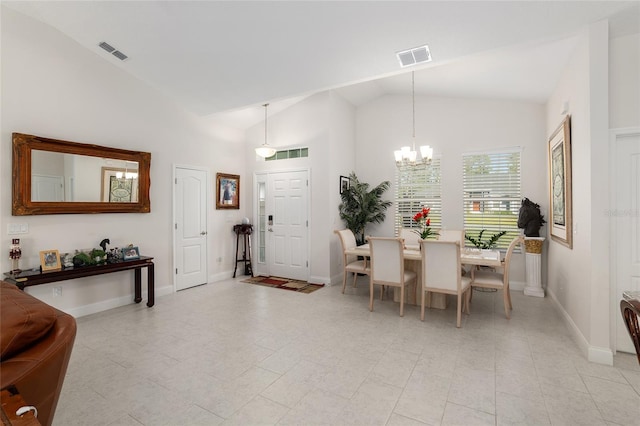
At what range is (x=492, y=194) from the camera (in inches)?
202

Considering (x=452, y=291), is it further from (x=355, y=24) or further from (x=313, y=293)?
(x=355, y=24)

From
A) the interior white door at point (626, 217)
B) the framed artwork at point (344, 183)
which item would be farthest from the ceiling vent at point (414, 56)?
the framed artwork at point (344, 183)

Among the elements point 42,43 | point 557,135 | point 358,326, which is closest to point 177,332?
point 358,326

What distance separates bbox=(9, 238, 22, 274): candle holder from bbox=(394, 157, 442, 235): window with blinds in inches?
207

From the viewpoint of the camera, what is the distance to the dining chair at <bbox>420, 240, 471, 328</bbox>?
3.44 m

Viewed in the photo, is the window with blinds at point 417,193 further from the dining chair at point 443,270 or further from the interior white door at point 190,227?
the interior white door at point 190,227

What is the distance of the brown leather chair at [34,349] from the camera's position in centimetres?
A: 106

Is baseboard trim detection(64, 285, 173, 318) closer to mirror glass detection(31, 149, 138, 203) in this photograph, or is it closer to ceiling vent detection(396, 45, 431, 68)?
mirror glass detection(31, 149, 138, 203)

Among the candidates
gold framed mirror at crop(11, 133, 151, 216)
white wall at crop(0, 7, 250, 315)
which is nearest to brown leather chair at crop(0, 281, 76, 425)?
gold framed mirror at crop(11, 133, 151, 216)

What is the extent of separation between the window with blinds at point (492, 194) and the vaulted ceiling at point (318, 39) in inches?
41.8

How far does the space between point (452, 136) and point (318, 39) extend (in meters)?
3.23

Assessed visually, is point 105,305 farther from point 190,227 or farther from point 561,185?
point 561,185

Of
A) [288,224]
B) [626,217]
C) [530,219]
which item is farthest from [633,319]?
[288,224]

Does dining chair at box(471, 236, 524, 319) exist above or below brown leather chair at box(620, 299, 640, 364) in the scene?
below
